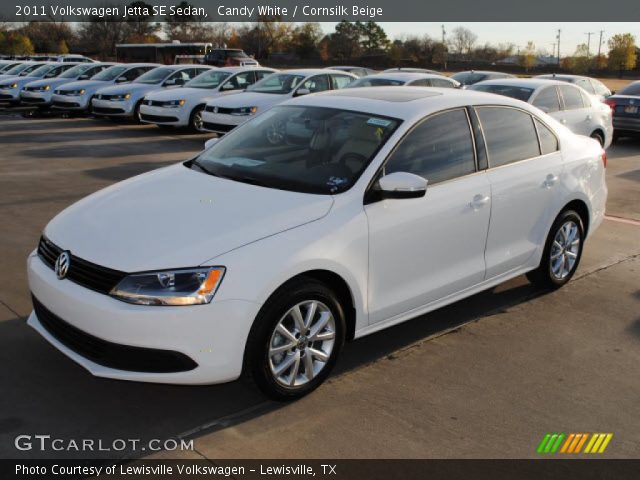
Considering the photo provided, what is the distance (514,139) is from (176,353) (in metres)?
3.18

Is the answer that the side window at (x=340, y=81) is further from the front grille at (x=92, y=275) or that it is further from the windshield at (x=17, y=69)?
the windshield at (x=17, y=69)

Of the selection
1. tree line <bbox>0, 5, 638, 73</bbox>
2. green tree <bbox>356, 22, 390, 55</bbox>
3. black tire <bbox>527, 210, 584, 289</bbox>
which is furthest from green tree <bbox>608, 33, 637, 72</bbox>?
black tire <bbox>527, 210, 584, 289</bbox>

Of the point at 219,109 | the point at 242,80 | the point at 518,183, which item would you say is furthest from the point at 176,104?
the point at 518,183

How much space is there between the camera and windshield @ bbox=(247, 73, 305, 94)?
50.8ft

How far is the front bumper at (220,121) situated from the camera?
47.5 feet

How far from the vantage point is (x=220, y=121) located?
14742 millimetres

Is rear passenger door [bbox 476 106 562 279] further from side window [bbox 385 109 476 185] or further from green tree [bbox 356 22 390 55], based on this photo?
green tree [bbox 356 22 390 55]

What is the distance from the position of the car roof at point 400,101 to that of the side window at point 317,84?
33.2ft

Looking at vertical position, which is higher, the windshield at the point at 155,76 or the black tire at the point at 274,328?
the windshield at the point at 155,76

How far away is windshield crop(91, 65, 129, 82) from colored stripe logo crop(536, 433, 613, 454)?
63.5 ft

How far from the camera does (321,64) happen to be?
8462 cm

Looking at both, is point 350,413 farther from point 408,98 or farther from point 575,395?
point 408,98

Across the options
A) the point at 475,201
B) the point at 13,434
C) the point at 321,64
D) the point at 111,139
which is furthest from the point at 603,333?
the point at 321,64

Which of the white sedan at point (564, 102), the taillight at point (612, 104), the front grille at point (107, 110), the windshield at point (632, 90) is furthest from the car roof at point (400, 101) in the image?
the front grille at point (107, 110)
